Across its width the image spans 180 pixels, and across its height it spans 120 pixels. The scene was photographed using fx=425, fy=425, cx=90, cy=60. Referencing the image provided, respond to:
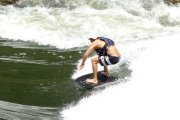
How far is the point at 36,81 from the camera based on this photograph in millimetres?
11469

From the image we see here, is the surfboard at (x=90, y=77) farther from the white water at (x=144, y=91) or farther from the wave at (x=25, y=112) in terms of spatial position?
the wave at (x=25, y=112)

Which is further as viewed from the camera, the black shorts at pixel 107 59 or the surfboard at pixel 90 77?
the black shorts at pixel 107 59

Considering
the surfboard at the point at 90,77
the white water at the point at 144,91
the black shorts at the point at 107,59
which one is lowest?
the white water at the point at 144,91

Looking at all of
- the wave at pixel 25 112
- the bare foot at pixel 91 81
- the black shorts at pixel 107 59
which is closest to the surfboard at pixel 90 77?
the bare foot at pixel 91 81

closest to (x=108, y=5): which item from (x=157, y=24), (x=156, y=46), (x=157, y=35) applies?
(x=157, y=24)

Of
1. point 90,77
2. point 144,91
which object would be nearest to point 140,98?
point 144,91

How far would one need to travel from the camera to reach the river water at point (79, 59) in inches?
379

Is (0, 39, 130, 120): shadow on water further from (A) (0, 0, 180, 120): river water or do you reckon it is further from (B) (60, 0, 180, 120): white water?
(B) (60, 0, 180, 120): white water

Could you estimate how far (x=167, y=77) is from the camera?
12195mm

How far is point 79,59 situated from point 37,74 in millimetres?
2227

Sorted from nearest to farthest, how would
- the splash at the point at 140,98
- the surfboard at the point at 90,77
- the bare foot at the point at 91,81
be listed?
the splash at the point at 140,98
the surfboard at the point at 90,77
the bare foot at the point at 91,81

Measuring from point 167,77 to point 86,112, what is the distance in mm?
3723

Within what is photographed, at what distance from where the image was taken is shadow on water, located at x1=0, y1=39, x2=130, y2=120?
31.5 ft

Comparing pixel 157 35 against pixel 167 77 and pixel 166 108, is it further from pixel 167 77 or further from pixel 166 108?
pixel 166 108
